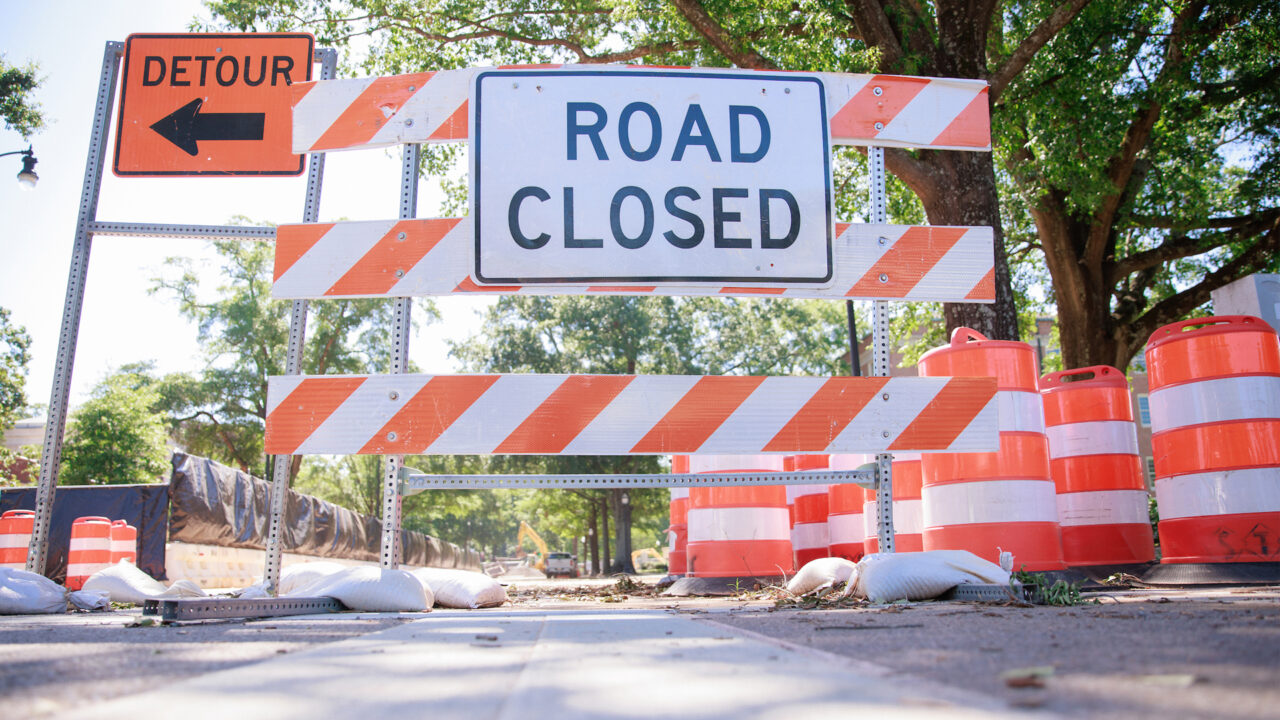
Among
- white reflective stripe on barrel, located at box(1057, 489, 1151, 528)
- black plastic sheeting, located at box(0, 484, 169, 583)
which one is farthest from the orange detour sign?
black plastic sheeting, located at box(0, 484, 169, 583)

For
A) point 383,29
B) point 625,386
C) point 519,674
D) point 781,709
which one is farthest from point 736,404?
point 383,29

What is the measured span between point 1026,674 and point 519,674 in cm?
107

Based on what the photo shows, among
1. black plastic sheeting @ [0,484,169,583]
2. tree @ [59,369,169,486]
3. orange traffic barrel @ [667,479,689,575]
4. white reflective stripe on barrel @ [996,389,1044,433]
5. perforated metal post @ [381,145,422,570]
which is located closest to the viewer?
perforated metal post @ [381,145,422,570]

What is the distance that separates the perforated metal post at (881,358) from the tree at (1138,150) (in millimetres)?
7951

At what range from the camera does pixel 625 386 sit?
183 inches

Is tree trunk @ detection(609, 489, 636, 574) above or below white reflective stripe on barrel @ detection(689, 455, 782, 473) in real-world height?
below

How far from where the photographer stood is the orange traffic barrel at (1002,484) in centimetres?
569

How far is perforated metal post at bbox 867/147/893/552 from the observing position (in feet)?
16.0

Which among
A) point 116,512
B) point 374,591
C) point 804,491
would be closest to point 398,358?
point 374,591

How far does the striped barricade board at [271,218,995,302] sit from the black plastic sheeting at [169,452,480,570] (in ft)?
25.9

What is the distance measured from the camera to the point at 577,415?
4578mm

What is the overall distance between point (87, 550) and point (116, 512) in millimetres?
4674

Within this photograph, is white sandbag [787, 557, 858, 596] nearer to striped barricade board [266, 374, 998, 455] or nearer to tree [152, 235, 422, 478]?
striped barricade board [266, 374, 998, 455]

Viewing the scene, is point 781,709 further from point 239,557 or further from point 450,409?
point 239,557
